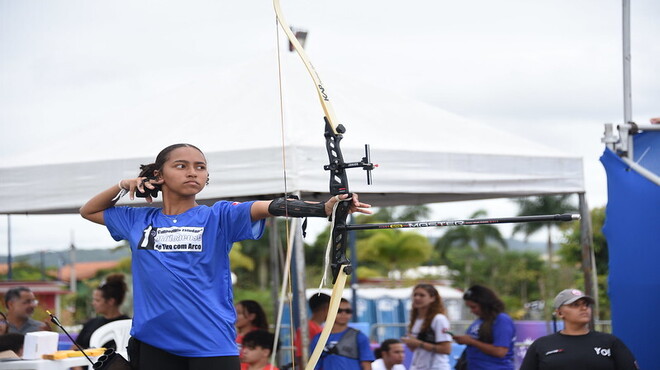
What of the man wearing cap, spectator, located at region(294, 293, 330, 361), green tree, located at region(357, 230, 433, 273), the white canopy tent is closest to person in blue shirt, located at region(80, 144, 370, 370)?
the white canopy tent

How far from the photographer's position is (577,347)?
4730 mm

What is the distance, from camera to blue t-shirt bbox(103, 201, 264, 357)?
3268 millimetres

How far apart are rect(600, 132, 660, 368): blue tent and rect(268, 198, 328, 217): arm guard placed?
2575 millimetres

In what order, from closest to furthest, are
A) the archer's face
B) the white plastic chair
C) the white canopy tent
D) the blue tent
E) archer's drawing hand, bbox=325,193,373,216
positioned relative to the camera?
archer's drawing hand, bbox=325,193,373,216 < the archer's face < the blue tent < the white canopy tent < the white plastic chair

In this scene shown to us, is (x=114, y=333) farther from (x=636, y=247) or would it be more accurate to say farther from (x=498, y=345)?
(x=636, y=247)

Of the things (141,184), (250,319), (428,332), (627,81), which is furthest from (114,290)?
(627,81)

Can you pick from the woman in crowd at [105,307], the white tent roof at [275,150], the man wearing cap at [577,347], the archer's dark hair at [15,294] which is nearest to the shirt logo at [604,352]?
the man wearing cap at [577,347]

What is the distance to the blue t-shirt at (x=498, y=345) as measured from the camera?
20.4 ft

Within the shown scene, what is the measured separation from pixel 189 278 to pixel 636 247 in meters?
2.93

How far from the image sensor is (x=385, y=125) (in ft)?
21.3

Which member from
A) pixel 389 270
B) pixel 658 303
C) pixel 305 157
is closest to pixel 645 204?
pixel 658 303

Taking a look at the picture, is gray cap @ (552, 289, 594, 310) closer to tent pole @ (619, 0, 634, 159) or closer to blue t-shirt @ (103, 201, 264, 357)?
tent pole @ (619, 0, 634, 159)

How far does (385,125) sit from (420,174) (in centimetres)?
63

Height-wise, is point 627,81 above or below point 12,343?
above
